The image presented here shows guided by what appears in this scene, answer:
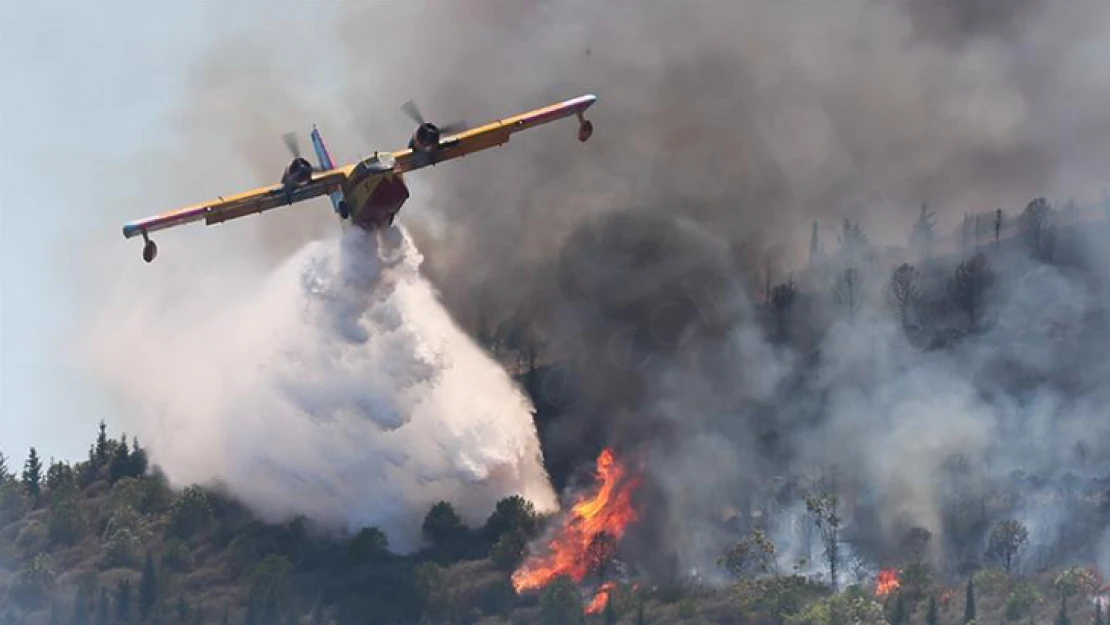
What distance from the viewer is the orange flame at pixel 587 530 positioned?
430ft

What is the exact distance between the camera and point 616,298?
144 meters

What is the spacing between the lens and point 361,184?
11850 centimetres

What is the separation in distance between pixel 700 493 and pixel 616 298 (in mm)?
15808

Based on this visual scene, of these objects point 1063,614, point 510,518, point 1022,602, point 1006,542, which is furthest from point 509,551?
point 1063,614

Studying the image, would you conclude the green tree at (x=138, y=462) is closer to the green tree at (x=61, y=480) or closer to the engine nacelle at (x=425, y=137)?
the green tree at (x=61, y=480)

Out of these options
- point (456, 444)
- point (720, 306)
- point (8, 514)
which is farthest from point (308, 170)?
point (8, 514)

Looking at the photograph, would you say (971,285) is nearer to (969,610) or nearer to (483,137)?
(969,610)

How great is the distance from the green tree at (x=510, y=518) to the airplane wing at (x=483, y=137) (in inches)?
892

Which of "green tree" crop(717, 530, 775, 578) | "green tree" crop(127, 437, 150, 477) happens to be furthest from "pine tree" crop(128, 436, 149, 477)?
"green tree" crop(717, 530, 775, 578)

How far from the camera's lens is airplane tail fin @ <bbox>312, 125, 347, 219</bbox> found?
121 metres

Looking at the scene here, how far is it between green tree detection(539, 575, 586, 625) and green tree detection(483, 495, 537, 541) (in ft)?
22.2

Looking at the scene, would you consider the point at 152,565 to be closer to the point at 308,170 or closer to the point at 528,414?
the point at 528,414

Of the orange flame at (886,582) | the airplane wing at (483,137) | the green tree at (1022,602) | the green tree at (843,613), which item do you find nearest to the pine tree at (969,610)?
the green tree at (1022,602)

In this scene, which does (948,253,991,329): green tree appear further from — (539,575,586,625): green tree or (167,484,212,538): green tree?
(167,484,212,538): green tree
